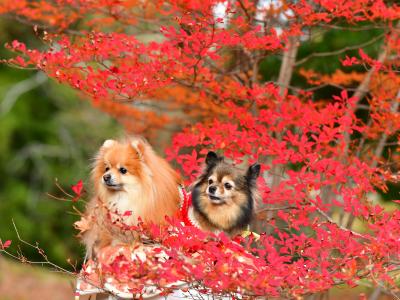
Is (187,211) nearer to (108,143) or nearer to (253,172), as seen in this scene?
(253,172)

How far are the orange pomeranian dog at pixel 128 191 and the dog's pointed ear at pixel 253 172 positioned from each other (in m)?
0.69

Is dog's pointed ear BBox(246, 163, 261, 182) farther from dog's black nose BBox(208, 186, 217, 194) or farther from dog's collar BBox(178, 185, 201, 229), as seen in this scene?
dog's collar BBox(178, 185, 201, 229)

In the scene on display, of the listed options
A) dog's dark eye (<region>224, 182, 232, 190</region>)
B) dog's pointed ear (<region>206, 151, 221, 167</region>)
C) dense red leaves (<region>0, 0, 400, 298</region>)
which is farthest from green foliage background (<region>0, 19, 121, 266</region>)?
dog's dark eye (<region>224, 182, 232, 190</region>)

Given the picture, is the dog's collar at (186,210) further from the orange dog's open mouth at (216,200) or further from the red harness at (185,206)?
the orange dog's open mouth at (216,200)

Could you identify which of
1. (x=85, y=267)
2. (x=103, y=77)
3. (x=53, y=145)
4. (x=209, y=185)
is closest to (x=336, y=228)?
(x=209, y=185)

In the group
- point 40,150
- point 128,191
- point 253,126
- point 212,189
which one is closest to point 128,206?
point 128,191

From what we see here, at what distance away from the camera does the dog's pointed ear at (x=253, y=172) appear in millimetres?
5230

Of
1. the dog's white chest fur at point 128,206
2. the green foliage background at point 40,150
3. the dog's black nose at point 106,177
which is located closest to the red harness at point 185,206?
the dog's white chest fur at point 128,206

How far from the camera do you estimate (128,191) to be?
17.4 ft

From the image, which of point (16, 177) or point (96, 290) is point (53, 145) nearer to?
point (16, 177)

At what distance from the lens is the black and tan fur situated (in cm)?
516

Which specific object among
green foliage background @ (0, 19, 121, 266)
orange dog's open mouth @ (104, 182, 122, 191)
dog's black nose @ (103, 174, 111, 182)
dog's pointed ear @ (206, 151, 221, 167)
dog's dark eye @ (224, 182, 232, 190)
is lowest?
green foliage background @ (0, 19, 121, 266)

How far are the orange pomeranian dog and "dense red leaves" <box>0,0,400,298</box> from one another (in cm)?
28

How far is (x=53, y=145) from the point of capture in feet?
50.6
